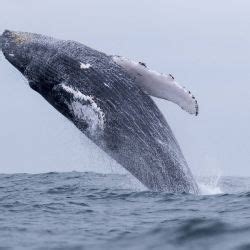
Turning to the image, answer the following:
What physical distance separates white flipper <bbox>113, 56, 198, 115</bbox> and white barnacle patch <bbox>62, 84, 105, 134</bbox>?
94cm

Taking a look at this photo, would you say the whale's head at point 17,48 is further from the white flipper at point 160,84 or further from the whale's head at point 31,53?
the white flipper at point 160,84

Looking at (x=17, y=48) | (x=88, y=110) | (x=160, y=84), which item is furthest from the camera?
(x=17, y=48)

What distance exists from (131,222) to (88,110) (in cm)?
291

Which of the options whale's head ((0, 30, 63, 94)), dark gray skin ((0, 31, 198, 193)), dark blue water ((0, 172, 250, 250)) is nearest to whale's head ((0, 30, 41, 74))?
whale's head ((0, 30, 63, 94))

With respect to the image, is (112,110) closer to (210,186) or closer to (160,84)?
(160,84)

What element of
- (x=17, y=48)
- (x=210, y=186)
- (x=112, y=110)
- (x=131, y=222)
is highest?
(x=17, y=48)

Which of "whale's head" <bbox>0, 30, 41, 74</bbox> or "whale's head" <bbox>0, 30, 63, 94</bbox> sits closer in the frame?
"whale's head" <bbox>0, 30, 63, 94</bbox>

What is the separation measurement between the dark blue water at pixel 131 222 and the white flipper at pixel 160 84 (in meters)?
1.71

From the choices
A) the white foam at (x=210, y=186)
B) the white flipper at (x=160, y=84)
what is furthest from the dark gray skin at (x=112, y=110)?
the white foam at (x=210, y=186)

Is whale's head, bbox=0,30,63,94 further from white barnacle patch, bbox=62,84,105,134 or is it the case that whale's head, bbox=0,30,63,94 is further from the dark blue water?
the dark blue water

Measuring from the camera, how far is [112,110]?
10344 millimetres

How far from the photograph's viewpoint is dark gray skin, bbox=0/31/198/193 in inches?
407

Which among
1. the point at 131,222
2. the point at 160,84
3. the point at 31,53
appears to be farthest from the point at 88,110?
the point at 131,222

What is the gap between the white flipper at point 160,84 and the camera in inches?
412
